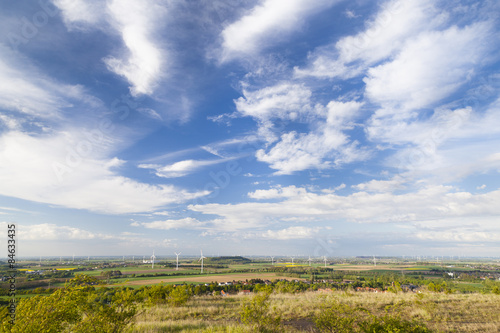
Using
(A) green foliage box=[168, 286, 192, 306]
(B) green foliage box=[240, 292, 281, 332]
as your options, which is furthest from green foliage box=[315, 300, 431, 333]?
(A) green foliage box=[168, 286, 192, 306]

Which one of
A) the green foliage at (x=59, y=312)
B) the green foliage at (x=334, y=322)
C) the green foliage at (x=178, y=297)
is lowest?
the green foliage at (x=178, y=297)

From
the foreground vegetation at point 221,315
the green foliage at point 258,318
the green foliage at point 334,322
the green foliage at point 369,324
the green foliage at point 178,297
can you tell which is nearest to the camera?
the foreground vegetation at point 221,315

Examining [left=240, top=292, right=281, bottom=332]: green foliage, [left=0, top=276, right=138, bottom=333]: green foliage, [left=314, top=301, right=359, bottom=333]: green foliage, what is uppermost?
[left=0, top=276, right=138, bottom=333]: green foliage

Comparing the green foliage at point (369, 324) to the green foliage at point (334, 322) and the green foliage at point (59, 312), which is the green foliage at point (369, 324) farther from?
the green foliage at point (59, 312)

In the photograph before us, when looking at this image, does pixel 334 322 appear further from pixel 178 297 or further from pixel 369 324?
pixel 178 297

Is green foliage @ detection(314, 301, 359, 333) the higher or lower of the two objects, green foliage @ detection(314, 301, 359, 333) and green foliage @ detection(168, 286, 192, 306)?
the higher

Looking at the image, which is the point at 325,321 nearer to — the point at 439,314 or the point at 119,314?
the point at 119,314

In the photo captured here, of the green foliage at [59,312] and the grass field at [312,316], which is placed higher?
the green foliage at [59,312]

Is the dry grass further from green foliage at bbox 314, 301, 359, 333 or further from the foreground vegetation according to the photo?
green foliage at bbox 314, 301, 359, 333

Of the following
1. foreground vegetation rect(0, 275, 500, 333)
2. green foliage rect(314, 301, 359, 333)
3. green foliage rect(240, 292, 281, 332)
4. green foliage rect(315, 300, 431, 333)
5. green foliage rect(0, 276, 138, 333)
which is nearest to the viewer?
green foliage rect(0, 276, 138, 333)

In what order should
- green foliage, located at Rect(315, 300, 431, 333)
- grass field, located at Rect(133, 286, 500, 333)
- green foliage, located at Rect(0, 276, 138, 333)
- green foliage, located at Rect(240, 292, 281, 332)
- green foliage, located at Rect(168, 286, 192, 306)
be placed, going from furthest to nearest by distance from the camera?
green foliage, located at Rect(168, 286, 192, 306) < grass field, located at Rect(133, 286, 500, 333) < green foliage, located at Rect(240, 292, 281, 332) < green foliage, located at Rect(315, 300, 431, 333) < green foliage, located at Rect(0, 276, 138, 333)

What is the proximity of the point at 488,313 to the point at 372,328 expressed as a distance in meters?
18.7

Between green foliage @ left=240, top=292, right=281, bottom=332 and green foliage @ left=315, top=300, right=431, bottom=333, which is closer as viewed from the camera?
green foliage @ left=315, top=300, right=431, bottom=333

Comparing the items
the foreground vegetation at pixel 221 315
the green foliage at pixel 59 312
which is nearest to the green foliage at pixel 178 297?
the foreground vegetation at pixel 221 315
